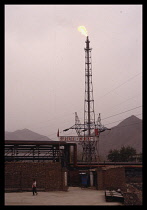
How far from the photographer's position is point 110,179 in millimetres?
25344

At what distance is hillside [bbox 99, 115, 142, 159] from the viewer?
155 m

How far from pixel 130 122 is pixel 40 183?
16798 centimetres

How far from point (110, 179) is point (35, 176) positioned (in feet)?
24.1

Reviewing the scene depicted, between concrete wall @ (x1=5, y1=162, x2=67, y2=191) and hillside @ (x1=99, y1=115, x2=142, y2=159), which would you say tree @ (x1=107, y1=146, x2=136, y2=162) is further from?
hillside @ (x1=99, y1=115, x2=142, y2=159)

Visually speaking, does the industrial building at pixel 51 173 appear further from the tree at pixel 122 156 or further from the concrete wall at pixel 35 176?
the tree at pixel 122 156

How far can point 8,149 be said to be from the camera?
87.6 feet

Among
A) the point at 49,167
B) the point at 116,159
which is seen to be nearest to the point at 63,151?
the point at 49,167

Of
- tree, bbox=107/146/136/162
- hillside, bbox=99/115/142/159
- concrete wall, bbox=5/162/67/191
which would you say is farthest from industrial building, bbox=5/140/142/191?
hillside, bbox=99/115/142/159

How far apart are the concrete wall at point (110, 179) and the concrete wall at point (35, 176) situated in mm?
3799

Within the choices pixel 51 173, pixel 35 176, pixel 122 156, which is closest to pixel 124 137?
pixel 122 156

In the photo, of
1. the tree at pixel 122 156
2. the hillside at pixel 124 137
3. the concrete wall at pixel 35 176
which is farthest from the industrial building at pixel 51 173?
the hillside at pixel 124 137

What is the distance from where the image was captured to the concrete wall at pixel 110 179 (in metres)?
25.0

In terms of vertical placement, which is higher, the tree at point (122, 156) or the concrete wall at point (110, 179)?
the concrete wall at point (110, 179)
